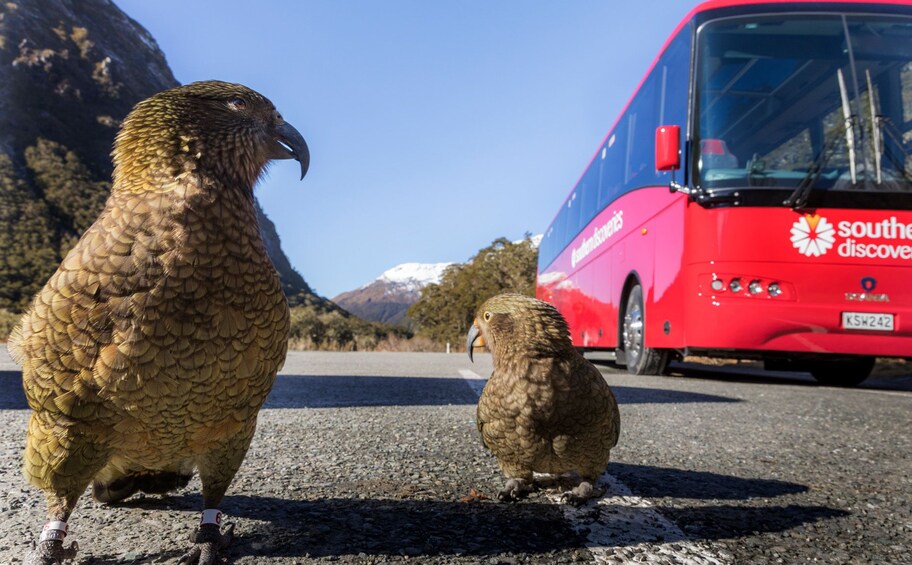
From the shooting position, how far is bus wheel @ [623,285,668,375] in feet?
25.7

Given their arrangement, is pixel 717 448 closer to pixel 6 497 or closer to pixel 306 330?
pixel 6 497

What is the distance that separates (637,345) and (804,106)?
11.6ft

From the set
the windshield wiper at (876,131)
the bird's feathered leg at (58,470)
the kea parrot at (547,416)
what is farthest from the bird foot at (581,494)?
the windshield wiper at (876,131)

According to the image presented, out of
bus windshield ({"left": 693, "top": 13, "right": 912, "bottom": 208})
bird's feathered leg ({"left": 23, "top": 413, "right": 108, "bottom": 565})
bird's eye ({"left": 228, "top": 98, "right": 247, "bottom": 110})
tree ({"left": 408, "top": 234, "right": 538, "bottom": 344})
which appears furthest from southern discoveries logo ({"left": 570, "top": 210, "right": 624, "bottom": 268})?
tree ({"left": 408, "top": 234, "right": 538, "bottom": 344})

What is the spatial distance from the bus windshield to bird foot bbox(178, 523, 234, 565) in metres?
5.84

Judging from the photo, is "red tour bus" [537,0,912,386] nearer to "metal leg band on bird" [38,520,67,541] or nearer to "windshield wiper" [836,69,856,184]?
"windshield wiper" [836,69,856,184]

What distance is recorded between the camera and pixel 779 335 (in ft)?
19.7

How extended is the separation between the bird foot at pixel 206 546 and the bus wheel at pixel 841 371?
8.40 metres

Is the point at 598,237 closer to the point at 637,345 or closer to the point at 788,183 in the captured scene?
the point at 637,345

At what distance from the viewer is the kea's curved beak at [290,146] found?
81.0 inches

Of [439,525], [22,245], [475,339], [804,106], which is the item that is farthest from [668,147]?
→ [22,245]

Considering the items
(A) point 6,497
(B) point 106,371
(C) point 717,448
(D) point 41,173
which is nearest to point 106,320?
(B) point 106,371

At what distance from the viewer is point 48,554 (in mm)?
1420

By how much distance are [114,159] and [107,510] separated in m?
1.10
